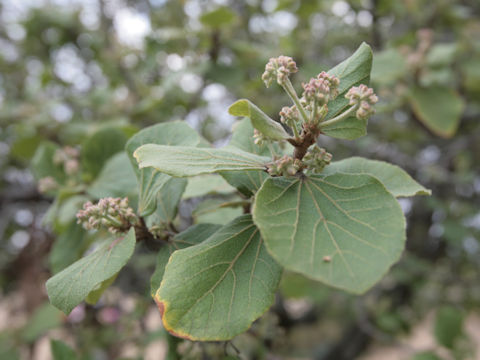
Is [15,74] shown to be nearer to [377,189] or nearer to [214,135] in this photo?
[214,135]

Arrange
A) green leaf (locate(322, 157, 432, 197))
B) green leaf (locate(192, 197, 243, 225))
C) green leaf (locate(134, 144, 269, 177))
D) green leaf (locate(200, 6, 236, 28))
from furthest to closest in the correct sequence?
green leaf (locate(200, 6, 236, 28)) → green leaf (locate(192, 197, 243, 225)) → green leaf (locate(322, 157, 432, 197)) → green leaf (locate(134, 144, 269, 177))

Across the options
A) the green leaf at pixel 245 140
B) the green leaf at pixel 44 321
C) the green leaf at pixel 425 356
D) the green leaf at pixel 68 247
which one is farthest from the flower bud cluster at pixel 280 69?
the green leaf at pixel 44 321

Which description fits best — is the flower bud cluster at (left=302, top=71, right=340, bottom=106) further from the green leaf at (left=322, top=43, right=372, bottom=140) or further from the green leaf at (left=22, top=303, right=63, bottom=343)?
the green leaf at (left=22, top=303, right=63, bottom=343)

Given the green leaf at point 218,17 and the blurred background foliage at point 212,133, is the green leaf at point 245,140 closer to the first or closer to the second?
the blurred background foliage at point 212,133

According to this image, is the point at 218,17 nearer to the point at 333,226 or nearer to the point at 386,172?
the point at 386,172

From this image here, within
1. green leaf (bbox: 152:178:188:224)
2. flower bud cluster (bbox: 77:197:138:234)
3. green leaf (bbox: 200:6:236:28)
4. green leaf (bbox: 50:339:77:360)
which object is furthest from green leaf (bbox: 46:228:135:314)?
green leaf (bbox: 200:6:236:28)

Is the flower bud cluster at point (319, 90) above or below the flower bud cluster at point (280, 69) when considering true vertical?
below

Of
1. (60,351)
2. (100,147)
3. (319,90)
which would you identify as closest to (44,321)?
(60,351)
